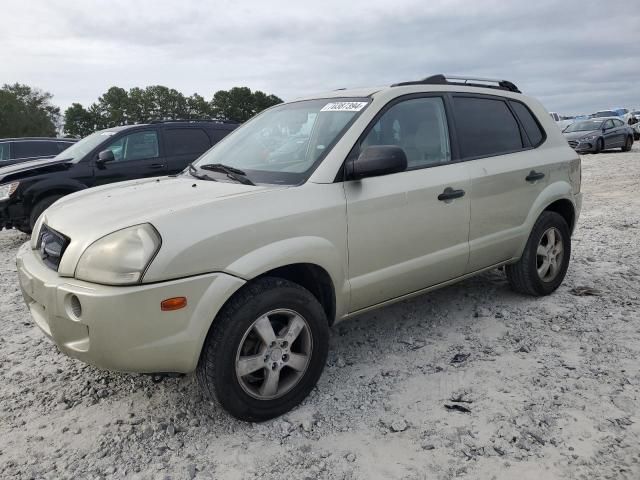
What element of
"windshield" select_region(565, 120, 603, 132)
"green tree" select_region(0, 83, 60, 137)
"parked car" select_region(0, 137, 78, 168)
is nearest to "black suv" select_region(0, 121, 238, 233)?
"parked car" select_region(0, 137, 78, 168)

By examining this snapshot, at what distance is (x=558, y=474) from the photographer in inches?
90.0

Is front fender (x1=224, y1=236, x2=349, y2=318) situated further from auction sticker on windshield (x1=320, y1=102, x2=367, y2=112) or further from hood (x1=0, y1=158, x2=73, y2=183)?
hood (x1=0, y1=158, x2=73, y2=183)

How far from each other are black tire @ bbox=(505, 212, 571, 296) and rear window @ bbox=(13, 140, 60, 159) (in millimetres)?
10659

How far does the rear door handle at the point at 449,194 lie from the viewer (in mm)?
3441

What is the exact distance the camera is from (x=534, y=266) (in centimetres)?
431

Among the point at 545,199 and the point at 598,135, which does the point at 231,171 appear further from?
the point at 598,135

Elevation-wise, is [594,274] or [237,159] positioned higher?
[237,159]

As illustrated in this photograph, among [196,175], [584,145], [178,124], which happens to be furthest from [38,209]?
[584,145]

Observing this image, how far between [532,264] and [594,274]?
1211 mm

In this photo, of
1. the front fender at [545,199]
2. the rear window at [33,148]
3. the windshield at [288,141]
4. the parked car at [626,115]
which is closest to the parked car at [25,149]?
the rear window at [33,148]

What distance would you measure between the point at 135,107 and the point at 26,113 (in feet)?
65.3

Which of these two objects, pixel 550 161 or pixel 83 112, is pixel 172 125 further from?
pixel 83 112

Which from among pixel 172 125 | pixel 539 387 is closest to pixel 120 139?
pixel 172 125

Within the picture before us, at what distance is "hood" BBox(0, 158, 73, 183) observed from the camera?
23.5ft
